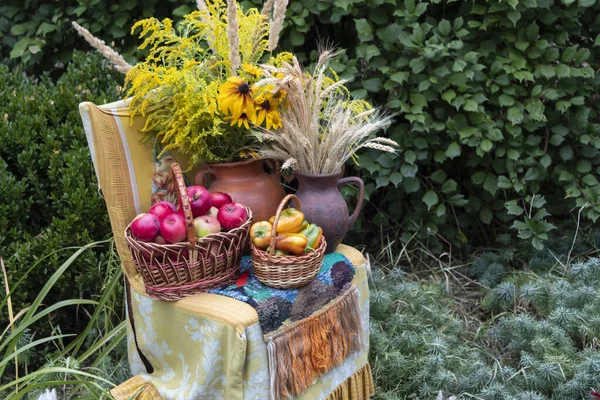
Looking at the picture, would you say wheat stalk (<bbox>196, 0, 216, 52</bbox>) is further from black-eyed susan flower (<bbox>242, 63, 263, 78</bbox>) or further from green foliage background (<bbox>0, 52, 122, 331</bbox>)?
green foliage background (<bbox>0, 52, 122, 331</bbox>)

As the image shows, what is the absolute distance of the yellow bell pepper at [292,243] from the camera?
6.91ft

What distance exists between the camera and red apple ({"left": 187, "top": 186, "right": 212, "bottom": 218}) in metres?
2.11

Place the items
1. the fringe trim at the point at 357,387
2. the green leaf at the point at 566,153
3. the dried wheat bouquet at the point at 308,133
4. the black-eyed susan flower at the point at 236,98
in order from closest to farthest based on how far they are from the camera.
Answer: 1. the black-eyed susan flower at the point at 236,98
2. the dried wheat bouquet at the point at 308,133
3. the fringe trim at the point at 357,387
4. the green leaf at the point at 566,153

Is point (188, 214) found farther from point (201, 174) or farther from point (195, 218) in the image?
→ point (201, 174)

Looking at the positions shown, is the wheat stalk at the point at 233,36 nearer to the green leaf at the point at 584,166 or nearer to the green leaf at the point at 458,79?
the green leaf at the point at 458,79

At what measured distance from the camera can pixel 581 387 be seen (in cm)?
245

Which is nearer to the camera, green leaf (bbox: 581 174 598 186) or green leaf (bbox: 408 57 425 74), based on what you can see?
green leaf (bbox: 408 57 425 74)

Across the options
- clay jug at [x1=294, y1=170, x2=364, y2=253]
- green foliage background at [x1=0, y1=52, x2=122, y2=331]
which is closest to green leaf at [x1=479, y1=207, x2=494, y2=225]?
clay jug at [x1=294, y1=170, x2=364, y2=253]

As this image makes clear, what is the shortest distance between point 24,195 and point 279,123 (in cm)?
133

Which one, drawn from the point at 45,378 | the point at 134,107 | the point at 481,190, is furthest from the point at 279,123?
the point at 481,190

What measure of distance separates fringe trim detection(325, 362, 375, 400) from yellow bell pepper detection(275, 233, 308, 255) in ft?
1.96

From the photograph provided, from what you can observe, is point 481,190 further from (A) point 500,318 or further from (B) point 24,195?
(B) point 24,195


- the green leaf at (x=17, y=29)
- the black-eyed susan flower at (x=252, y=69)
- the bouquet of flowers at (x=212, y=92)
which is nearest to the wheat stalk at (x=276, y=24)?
the bouquet of flowers at (x=212, y=92)

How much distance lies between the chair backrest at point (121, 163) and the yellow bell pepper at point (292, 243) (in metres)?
0.51
